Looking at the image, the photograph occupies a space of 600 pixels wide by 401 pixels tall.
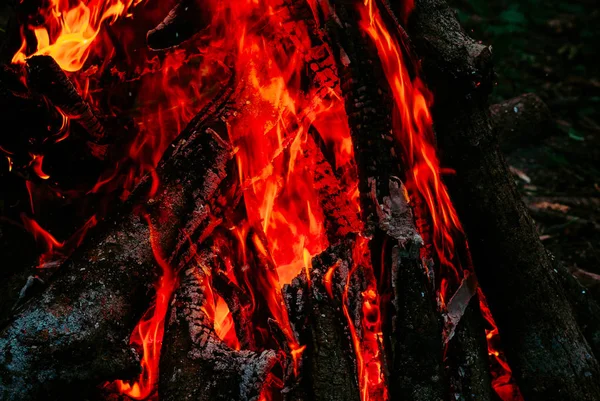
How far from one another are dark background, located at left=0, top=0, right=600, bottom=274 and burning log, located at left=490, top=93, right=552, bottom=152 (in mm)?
249

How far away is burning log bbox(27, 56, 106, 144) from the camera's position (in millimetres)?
2357

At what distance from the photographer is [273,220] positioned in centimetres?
278

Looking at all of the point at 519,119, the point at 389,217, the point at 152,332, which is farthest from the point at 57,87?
the point at 519,119

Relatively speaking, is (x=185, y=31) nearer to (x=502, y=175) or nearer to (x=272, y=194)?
(x=272, y=194)

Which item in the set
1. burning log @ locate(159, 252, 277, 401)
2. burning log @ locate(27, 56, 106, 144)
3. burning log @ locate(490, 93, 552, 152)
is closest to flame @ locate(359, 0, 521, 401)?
burning log @ locate(159, 252, 277, 401)

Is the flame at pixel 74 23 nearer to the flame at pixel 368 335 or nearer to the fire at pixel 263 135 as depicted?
the fire at pixel 263 135

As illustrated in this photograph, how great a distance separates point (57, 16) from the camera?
3.05 meters

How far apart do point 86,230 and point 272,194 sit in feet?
3.75

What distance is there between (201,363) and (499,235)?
5.21 ft

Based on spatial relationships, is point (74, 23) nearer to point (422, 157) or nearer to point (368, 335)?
point (422, 157)

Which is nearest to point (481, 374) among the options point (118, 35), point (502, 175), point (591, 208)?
point (502, 175)

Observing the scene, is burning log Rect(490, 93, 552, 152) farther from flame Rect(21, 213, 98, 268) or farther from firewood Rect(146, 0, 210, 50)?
flame Rect(21, 213, 98, 268)

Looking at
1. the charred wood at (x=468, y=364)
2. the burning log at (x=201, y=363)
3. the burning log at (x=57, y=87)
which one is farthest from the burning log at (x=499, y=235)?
the burning log at (x=57, y=87)

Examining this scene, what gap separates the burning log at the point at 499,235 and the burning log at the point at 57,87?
71.3 inches
